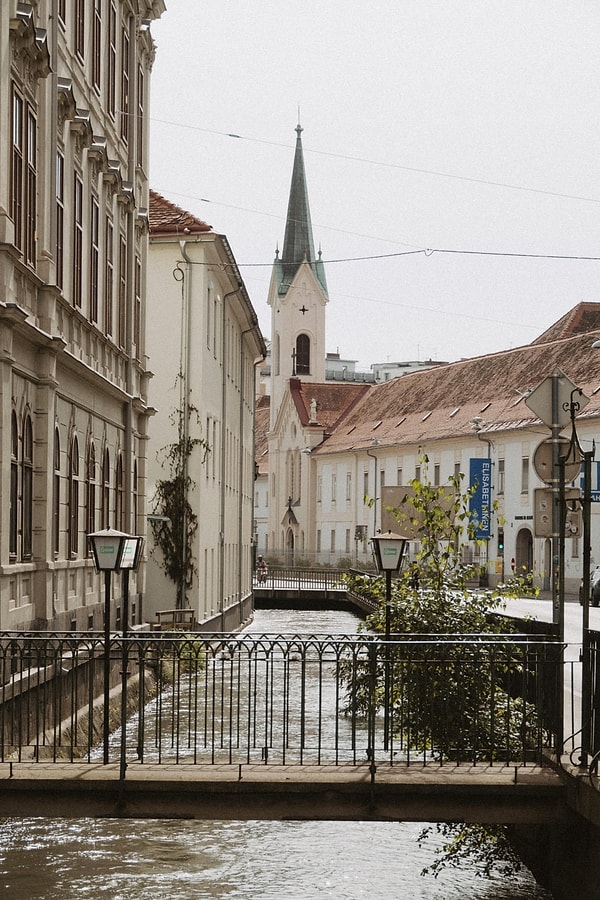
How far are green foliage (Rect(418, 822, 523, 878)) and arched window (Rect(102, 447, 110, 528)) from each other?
1174cm

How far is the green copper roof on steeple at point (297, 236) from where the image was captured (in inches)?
4281

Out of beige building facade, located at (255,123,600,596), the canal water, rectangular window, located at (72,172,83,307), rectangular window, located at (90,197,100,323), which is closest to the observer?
the canal water

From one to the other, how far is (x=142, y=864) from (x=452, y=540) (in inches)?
173

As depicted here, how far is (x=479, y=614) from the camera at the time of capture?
547 inches

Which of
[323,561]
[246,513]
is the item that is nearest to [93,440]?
[246,513]

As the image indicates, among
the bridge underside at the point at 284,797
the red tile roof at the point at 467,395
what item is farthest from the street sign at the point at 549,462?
the red tile roof at the point at 467,395

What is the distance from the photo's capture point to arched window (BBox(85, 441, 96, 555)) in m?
22.2

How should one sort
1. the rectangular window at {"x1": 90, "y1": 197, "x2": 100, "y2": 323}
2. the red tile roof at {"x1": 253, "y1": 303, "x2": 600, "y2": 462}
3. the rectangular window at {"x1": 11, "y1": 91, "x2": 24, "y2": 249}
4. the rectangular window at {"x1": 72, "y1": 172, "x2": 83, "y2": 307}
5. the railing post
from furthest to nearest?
the red tile roof at {"x1": 253, "y1": 303, "x2": 600, "y2": 462}, the rectangular window at {"x1": 90, "y1": 197, "x2": 100, "y2": 323}, the rectangular window at {"x1": 72, "y1": 172, "x2": 83, "y2": 307}, the rectangular window at {"x1": 11, "y1": 91, "x2": 24, "y2": 249}, the railing post

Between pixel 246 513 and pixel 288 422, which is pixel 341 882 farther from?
pixel 288 422

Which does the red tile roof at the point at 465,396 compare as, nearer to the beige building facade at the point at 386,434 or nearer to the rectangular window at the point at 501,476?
the beige building facade at the point at 386,434

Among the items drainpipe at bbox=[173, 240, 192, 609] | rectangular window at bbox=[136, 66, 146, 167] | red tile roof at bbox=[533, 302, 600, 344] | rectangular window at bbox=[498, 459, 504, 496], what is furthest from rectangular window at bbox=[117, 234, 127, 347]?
red tile roof at bbox=[533, 302, 600, 344]

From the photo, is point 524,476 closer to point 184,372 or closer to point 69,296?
point 184,372

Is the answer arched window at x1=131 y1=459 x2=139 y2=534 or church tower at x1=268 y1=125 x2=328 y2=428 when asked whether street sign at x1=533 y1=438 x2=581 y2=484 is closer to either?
arched window at x1=131 y1=459 x2=139 y2=534

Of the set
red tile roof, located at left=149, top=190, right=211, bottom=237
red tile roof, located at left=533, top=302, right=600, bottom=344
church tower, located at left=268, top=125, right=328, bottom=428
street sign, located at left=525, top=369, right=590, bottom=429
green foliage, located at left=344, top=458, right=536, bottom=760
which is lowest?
green foliage, located at left=344, top=458, right=536, bottom=760
